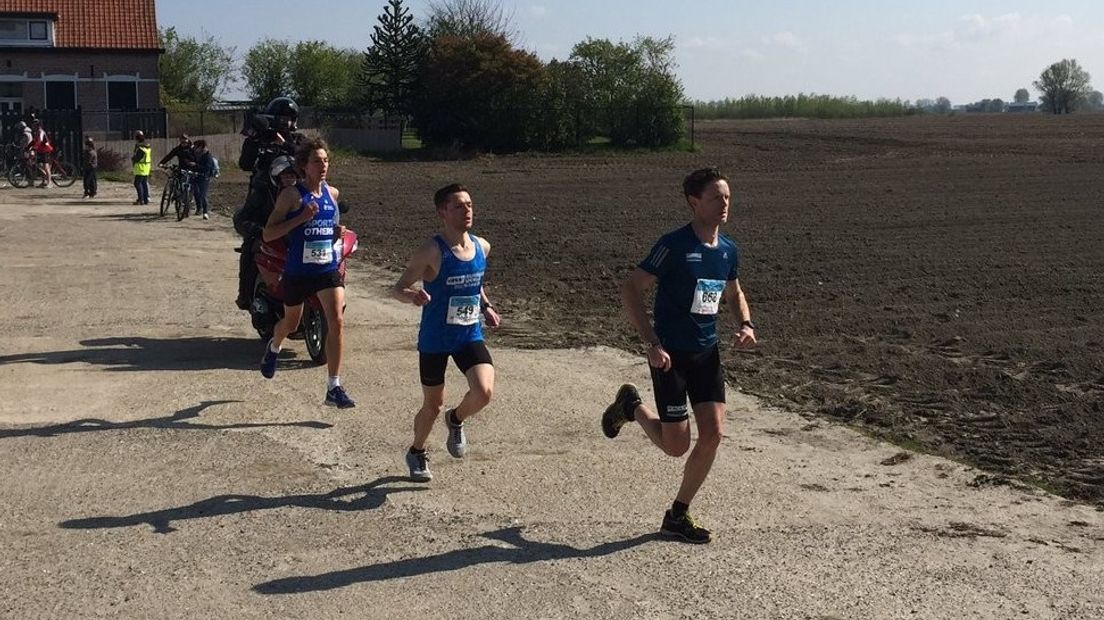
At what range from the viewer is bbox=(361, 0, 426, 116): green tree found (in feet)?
194

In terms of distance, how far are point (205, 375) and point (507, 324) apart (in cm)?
355

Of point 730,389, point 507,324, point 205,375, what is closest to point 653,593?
point 730,389

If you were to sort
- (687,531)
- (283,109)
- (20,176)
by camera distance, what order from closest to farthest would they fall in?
(687,531), (283,109), (20,176)

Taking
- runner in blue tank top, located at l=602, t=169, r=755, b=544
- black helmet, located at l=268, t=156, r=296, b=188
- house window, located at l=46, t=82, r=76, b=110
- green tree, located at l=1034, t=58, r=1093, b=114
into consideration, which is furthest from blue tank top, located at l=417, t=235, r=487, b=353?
green tree, located at l=1034, t=58, r=1093, b=114

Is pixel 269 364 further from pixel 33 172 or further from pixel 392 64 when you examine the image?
pixel 392 64

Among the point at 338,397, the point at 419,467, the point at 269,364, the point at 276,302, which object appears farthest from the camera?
the point at 276,302

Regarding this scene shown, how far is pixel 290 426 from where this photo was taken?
841cm

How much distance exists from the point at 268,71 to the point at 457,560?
2889 inches

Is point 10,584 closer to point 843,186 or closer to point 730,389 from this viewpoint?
point 730,389

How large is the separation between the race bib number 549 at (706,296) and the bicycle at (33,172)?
28.5 metres

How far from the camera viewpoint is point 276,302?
1064 centimetres

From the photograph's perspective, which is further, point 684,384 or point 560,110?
point 560,110

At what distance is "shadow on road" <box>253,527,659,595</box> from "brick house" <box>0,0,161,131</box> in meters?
49.6

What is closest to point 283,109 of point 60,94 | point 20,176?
point 20,176
